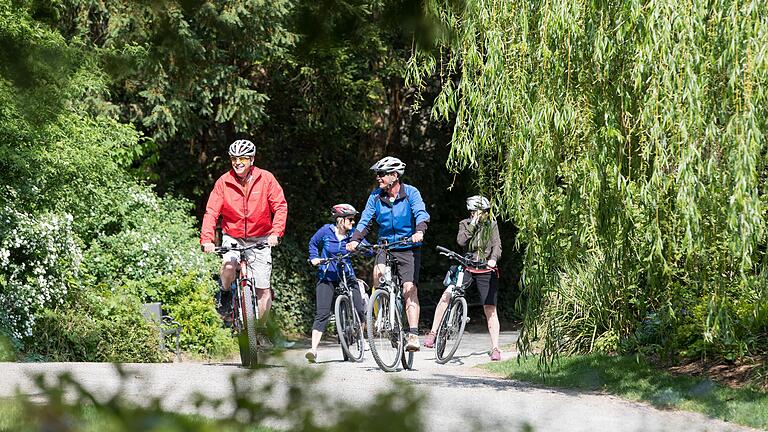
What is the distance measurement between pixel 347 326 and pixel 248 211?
1.76 m

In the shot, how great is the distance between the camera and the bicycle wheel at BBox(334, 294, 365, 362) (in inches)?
428

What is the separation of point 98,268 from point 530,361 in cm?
486

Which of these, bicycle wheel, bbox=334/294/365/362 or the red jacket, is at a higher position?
the red jacket

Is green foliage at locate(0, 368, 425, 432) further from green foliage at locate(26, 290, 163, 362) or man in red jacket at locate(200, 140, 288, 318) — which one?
green foliage at locate(26, 290, 163, 362)

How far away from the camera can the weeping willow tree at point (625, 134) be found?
24.2 feet

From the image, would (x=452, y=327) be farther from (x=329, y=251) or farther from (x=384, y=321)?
(x=384, y=321)

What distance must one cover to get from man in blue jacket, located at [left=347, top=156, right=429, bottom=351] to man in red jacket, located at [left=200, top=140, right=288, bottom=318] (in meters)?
Result: 1.02

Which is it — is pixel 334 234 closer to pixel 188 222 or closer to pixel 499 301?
pixel 188 222

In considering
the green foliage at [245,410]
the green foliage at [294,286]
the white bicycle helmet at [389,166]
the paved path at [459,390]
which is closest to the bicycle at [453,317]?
the paved path at [459,390]

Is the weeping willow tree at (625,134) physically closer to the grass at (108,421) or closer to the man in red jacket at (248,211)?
the man in red jacket at (248,211)

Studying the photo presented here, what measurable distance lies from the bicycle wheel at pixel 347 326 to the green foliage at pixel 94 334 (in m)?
2.09

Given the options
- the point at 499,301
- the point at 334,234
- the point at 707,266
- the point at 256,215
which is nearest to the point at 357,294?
the point at 334,234

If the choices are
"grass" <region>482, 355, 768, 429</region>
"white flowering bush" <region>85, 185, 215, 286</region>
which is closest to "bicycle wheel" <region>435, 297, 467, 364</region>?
"grass" <region>482, 355, 768, 429</region>

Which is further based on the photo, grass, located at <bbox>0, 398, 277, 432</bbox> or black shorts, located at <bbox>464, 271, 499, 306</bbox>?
black shorts, located at <bbox>464, 271, 499, 306</bbox>
